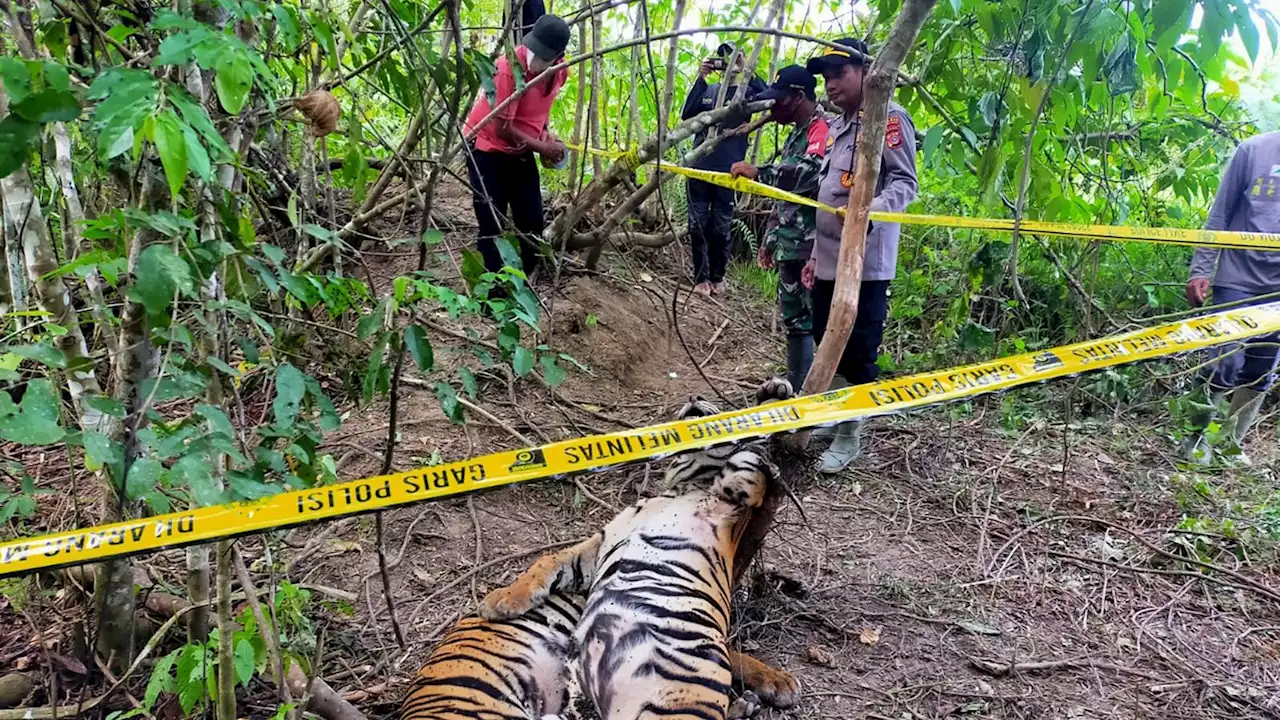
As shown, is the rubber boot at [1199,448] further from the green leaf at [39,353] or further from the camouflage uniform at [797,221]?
the green leaf at [39,353]

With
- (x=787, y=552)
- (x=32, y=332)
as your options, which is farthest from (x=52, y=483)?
(x=787, y=552)

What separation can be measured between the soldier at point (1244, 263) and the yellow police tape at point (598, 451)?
0.74 meters

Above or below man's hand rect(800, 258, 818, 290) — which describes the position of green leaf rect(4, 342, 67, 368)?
above

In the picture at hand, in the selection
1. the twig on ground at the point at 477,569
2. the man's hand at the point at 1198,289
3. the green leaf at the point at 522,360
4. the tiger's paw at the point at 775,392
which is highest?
the green leaf at the point at 522,360

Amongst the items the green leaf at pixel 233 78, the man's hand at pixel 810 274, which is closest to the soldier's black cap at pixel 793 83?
the man's hand at pixel 810 274

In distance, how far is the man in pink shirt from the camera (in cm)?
404

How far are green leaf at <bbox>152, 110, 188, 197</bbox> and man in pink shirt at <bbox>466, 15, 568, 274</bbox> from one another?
2.82 m

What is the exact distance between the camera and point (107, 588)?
7.20 ft

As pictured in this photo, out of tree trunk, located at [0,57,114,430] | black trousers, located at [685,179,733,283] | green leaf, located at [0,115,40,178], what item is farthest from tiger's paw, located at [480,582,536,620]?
black trousers, located at [685,179,733,283]

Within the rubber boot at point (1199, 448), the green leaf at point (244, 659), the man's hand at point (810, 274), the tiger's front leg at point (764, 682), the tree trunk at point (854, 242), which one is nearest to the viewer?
the green leaf at point (244, 659)

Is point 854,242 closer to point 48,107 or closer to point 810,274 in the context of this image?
point 810,274

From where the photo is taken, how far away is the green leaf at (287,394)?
1.77m

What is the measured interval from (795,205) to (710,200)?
205 cm

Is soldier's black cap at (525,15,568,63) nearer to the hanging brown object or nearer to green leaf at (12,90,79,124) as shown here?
the hanging brown object
